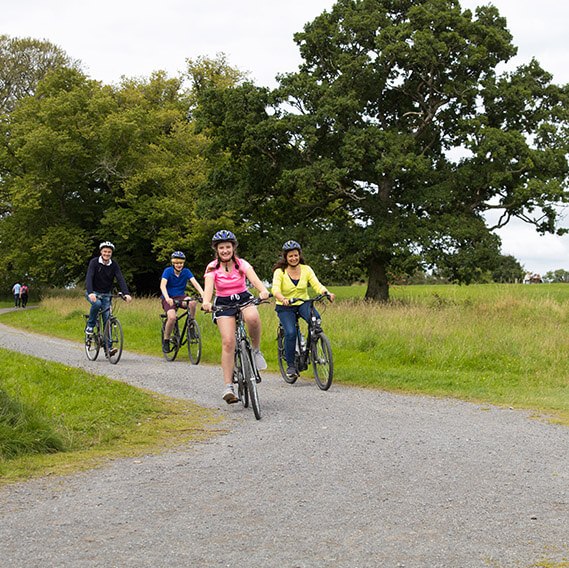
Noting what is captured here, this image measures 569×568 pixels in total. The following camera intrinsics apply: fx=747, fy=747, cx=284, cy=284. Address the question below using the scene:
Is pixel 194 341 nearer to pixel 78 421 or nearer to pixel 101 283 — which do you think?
pixel 101 283

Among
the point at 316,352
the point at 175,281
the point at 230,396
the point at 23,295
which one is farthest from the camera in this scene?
the point at 23,295

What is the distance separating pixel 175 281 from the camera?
14.2 metres

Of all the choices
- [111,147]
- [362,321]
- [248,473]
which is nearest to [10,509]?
[248,473]

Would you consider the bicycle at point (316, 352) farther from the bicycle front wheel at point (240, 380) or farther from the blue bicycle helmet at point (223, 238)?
the blue bicycle helmet at point (223, 238)

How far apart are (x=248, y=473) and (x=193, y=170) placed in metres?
37.1

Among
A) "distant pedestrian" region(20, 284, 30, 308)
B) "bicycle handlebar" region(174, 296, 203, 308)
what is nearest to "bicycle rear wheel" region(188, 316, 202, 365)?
"bicycle handlebar" region(174, 296, 203, 308)

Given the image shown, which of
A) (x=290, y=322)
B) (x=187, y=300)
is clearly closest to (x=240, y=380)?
(x=290, y=322)

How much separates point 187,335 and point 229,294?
5670 mm

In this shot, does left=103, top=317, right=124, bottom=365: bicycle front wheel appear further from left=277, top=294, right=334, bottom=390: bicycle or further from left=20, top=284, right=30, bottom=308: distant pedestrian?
left=20, top=284, right=30, bottom=308: distant pedestrian

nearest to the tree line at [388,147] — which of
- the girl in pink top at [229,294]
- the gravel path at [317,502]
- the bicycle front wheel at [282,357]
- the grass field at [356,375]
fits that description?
the grass field at [356,375]

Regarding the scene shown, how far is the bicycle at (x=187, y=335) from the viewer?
13914 mm

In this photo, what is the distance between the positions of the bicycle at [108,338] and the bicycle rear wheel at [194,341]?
1281 mm

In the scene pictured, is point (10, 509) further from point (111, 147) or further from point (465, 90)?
point (111, 147)

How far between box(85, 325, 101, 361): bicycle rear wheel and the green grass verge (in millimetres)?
3790
